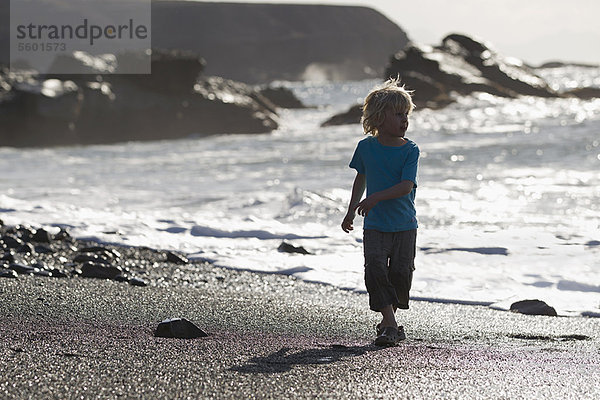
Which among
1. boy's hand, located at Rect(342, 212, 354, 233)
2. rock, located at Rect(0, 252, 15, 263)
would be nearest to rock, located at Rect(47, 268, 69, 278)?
rock, located at Rect(0, 252, 15, 263)

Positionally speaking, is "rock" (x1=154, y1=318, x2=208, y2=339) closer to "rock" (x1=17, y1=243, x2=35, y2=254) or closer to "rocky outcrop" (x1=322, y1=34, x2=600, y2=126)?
"rock" (x1=17, y1=243, x2=35, y2=254)

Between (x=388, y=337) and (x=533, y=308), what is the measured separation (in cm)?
158

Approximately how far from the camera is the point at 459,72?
136ft

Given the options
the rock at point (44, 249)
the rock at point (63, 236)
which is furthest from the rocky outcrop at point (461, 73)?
the rock at point (44, 249)

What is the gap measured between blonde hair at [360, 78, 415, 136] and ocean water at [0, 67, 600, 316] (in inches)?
74.1

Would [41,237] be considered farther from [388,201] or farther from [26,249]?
[388,201]

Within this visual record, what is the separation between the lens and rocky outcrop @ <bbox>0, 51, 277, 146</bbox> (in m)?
32.2

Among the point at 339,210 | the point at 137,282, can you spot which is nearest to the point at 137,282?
the point at 137,282

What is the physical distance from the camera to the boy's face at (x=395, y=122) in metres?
3.58

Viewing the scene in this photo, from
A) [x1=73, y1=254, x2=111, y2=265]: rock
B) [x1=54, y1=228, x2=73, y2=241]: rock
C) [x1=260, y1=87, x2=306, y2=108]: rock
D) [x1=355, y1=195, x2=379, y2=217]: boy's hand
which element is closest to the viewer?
[x1=355, y1=195, x2=379, y2=217]: boy's hand

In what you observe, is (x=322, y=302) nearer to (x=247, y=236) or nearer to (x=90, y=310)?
(x=90, y=310)

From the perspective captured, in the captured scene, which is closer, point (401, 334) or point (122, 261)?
point (401, 334)

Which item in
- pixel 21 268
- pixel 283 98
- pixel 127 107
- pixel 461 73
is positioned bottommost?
pixel 21 268

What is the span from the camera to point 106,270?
17.3 ft
